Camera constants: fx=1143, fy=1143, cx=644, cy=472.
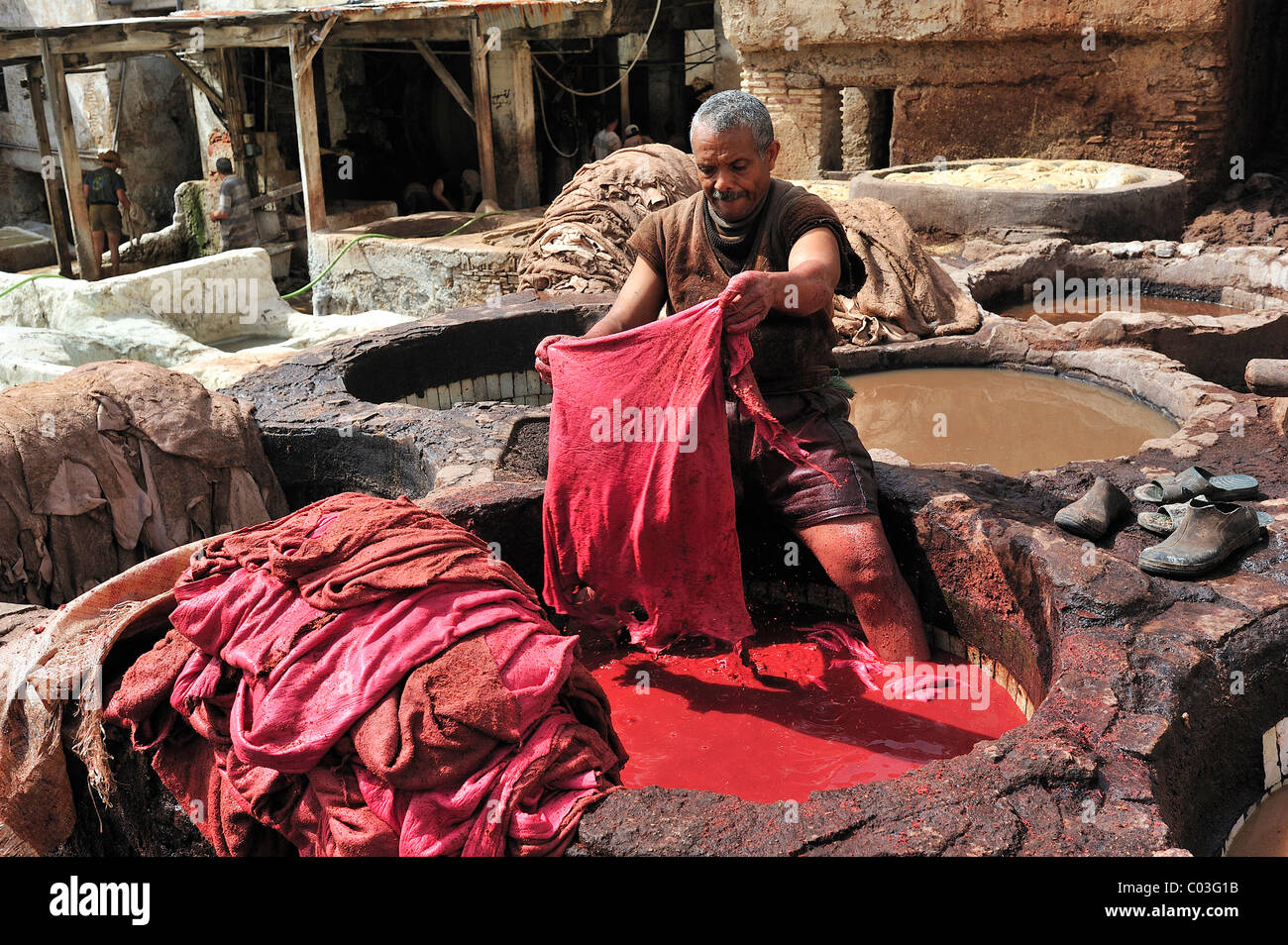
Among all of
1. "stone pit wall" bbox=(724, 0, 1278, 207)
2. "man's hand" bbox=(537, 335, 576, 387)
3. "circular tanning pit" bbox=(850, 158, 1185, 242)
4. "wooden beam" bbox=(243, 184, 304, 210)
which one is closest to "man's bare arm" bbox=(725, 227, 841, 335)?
"man's hand" bbox=(537, 335, 576, 387)

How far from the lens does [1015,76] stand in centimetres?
1213

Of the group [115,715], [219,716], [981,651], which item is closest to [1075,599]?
[981,651]

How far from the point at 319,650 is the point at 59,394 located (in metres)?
2.47

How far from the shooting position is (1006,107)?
40.5ft

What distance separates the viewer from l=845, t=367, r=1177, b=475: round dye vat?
5.84m

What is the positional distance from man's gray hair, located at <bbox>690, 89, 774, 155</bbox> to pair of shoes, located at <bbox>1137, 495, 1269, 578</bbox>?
5.63 feet

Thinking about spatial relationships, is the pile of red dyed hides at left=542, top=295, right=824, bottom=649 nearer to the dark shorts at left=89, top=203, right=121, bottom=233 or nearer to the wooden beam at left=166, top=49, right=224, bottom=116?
the wooden beam at left=166, top=49, right=224, bottom=116

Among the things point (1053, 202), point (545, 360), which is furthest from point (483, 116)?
point (545, 360)

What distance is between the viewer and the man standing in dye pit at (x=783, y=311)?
3463mm

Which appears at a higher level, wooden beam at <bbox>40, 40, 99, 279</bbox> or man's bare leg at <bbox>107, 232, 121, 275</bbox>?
wooden beam at <bbox>40, 40, 99, 279</bbox>

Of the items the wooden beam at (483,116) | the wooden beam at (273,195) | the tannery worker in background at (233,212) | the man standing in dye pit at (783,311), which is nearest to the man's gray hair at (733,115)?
the man standing in dye pit at (783,311)

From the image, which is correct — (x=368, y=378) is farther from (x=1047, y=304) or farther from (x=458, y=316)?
(x=1047, y=304)

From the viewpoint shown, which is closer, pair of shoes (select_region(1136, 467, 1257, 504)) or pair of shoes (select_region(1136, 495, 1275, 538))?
pair of shoes (select_region(1136, 495, 1275, 538))

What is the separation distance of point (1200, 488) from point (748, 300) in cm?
174
